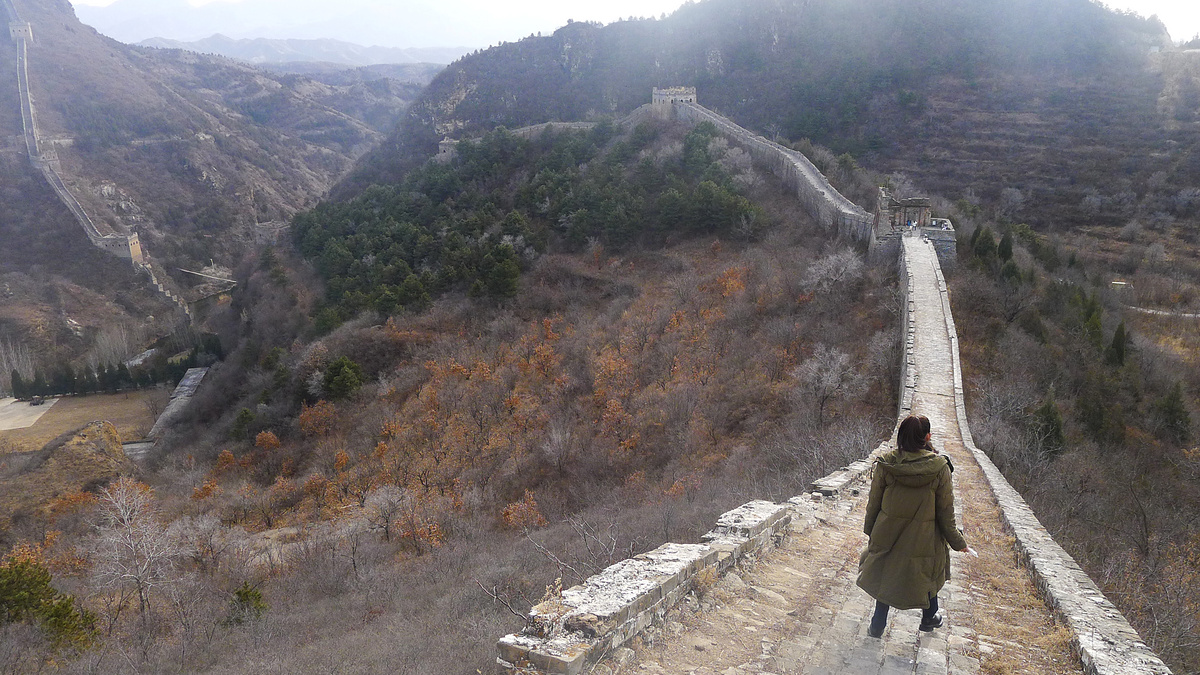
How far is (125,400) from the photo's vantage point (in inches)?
1678

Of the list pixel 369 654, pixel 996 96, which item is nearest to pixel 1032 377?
pixel 369 654

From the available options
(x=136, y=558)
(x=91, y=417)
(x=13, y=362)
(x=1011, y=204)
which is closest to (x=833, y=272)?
(x=136, y=558)

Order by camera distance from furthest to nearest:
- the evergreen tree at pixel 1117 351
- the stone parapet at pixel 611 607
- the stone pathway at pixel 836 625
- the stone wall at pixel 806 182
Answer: the stone wall at pixel 806 182 → the evergreen tree at pixel 1117 351 → the stone pathway at pixel 836 625 → the stone parapet at pixel 611 607

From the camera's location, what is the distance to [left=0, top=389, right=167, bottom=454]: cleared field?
36.0 m

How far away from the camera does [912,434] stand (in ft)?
13.9

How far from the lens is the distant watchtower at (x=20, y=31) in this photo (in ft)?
286

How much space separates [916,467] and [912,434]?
0.22 metres

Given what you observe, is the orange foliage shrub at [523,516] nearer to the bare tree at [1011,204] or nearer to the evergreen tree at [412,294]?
the evergreen tree at [412,294]

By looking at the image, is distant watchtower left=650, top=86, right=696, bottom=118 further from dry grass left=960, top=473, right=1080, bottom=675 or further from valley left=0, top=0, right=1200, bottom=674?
dry grass left=960, top=473, right=1080, bottom=675

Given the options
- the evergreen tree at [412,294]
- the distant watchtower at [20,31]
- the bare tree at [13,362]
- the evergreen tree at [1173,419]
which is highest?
the distant watchtower at [20,31]

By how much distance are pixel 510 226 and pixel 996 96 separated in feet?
150

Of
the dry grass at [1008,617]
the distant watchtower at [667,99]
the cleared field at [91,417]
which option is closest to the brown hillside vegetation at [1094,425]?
the dry grass at [1008,617]

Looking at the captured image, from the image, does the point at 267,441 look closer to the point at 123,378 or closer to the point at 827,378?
the point at 827,378

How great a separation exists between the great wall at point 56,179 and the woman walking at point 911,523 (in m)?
67.0
